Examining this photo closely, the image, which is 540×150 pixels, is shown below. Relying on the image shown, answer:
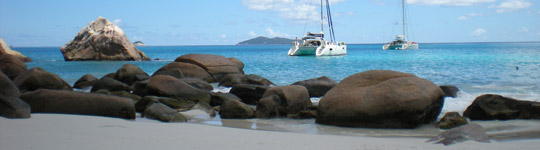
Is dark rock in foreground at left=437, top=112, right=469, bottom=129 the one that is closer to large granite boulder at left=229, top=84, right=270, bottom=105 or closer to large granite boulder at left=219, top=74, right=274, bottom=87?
large granite boulder at left=229, top=84, right=270, bottom=105

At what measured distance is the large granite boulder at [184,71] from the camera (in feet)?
61.6

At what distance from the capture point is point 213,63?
70.3ft

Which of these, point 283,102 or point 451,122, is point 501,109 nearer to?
point 451,122

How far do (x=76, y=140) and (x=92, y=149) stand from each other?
0.64 metres

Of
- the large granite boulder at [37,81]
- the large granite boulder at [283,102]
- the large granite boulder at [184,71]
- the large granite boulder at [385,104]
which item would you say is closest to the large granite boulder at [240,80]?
the large granite boulder at [184,71]

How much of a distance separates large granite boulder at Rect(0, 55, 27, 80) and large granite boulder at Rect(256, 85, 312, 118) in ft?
42.0

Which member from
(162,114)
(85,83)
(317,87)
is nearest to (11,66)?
(85,83)

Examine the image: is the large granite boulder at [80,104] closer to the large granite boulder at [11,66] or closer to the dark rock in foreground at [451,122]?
the dark rock in foreground at [451,122]

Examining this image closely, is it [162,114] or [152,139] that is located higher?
[152,139]

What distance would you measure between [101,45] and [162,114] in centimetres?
4209

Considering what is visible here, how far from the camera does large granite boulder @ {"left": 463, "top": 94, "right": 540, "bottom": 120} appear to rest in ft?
33.1

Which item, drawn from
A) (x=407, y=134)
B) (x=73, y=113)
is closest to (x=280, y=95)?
(x=407, y=134)

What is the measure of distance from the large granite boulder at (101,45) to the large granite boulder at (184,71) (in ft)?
101

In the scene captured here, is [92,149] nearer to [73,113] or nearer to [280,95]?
[73,113]
